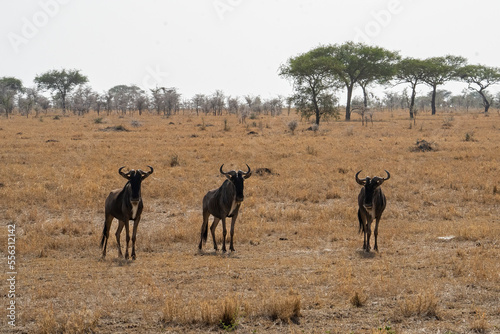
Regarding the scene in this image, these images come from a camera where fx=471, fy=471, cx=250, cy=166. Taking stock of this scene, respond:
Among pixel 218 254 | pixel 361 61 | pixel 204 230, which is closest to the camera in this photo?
pixel 218 254

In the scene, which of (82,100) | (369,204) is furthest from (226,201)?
(82,100)

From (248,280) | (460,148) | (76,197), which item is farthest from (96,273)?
(460,148)

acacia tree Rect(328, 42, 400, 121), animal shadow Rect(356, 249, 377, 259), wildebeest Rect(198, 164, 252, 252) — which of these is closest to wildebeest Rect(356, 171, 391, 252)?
animal shadow Rect(356, 249, 377, 259)

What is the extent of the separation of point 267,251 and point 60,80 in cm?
9035

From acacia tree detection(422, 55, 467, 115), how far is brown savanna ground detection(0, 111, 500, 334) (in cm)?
5035

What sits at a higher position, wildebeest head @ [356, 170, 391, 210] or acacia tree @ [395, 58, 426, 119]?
acacia tree @ [395, 58, 426, 119]

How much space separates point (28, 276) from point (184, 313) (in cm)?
390

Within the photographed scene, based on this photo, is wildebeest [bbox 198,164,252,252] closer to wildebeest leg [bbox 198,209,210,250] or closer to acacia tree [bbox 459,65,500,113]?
wildebeest leg [bbox 198,209,210,250]

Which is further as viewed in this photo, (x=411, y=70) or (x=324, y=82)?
(x=411, y=70)

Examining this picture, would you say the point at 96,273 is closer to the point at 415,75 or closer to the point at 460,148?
the point at 460,148

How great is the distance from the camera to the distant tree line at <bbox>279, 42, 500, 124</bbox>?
49938 mm

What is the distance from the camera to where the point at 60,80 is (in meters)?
91.3

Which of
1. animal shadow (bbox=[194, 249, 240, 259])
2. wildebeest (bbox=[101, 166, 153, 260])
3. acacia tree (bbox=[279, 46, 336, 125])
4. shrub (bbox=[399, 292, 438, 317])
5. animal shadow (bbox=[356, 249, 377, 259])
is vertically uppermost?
acacia tree (bbox=[279, 46, 336, 125])

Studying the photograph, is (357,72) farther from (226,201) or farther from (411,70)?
(226,201)
